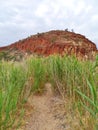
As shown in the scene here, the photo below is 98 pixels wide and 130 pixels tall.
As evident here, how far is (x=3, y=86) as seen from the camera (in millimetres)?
4945

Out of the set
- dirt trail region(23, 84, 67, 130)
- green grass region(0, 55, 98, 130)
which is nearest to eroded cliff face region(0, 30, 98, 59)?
green grass region(0, 55, 98, 130)

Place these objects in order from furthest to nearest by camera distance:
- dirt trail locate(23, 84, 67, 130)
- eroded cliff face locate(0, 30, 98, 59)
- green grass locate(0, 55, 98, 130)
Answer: eroded cliff face locate(0, 30, 98, 59) → dirt trail locate(23, 84, 67, 130) → green grass locate(0, 55, 98, 130)

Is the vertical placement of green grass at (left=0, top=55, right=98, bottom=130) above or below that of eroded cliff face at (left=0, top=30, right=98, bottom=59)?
below

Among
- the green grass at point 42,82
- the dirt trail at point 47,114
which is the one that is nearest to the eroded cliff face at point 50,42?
the green grass at point 42,82

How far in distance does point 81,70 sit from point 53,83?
1342 millimetres

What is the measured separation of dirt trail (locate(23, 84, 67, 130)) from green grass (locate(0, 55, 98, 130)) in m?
0.18

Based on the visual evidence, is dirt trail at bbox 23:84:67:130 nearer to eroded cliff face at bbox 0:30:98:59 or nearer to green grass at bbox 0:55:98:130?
green grass at bbox 0:55:98:130

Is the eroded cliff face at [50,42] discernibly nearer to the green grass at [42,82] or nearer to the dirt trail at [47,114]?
the green grass at [42,82]

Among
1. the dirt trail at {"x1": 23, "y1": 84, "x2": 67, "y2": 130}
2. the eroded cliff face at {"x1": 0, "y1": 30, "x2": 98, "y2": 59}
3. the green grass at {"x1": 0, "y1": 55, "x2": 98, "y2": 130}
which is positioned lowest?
the dirt trail at {"x1": 23, "y1": 84, "x2": 67, "y2": 130}

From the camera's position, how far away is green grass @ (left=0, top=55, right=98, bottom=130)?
3920 mm

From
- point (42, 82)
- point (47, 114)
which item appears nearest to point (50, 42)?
point (42, 82)

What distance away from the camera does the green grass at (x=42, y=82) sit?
3920 millimetres

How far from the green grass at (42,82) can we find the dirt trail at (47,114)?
18 centimetres

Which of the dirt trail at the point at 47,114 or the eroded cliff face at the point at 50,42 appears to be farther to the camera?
the eroded cliff face at the point at 50,42
